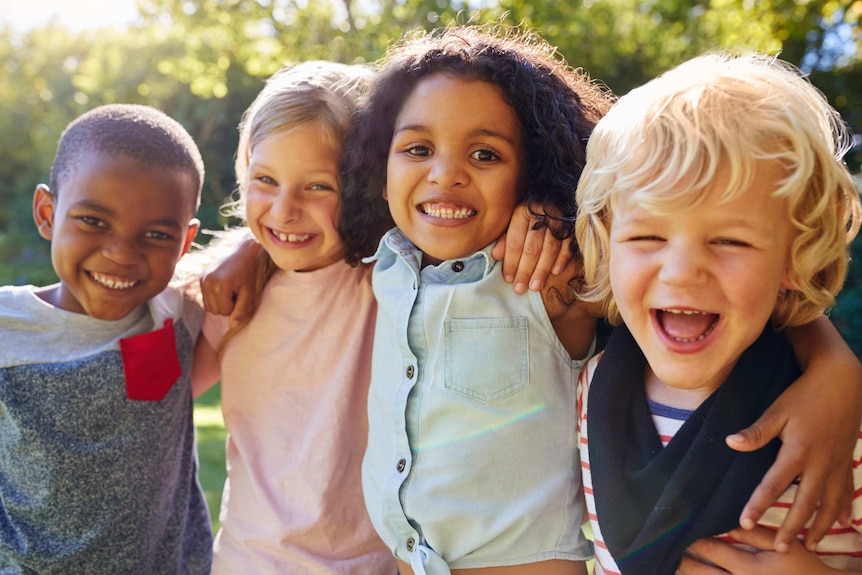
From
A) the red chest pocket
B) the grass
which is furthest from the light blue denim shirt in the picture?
the grass

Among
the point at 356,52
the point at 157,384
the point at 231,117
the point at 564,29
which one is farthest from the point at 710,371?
the point at 231,117

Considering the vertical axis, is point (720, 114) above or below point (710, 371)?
above

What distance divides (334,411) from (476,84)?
3.33 feet

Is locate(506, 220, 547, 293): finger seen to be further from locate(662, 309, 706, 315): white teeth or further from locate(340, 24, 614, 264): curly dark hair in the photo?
locate(662, 309, 706, 315): white teeth

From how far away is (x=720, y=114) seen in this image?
4.81ft

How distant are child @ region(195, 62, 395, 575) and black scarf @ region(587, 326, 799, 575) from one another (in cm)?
84

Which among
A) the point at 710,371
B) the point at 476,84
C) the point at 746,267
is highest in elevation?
the point at 476,84

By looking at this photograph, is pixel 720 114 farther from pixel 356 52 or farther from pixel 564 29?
pixel 564 29

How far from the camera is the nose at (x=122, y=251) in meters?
2.12

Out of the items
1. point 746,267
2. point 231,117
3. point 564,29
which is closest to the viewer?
point 746,267

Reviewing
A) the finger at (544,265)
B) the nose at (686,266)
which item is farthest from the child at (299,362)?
the nose at (686,266)

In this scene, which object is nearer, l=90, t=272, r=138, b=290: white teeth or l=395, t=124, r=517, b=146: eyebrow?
l=395, t=124, r=517, b=146: eyebrow

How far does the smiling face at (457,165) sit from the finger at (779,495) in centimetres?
88

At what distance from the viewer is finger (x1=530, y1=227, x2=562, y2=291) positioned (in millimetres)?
1844
